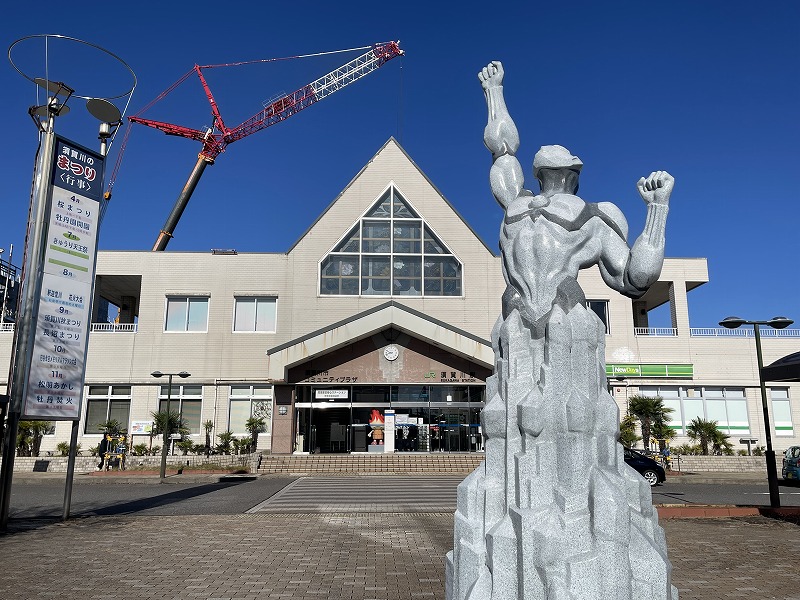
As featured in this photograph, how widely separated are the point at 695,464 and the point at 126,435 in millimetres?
28451

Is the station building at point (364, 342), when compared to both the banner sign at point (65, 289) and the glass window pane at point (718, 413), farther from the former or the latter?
the banner sign at point (65, 289)

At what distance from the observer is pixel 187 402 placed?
31594mm

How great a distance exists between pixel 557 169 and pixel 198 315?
30.0 meters

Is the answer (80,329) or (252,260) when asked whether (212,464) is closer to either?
(252,260)

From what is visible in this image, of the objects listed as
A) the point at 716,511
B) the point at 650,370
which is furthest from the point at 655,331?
the point at 716,511

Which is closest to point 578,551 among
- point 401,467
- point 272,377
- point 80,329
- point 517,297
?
point 517,297

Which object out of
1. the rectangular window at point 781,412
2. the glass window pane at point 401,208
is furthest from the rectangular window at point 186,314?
the rectangular window at point 781,412

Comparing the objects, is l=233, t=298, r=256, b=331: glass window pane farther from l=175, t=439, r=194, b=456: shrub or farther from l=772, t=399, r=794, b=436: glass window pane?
l=772, t=399, r=794, b=436: glass window pane

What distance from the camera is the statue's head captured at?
5.55 meters

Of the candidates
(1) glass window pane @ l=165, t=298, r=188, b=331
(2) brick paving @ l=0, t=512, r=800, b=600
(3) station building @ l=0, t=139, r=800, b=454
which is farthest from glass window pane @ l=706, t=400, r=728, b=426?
(1) glass window pane @ l=165, t=298, r=188, b=331

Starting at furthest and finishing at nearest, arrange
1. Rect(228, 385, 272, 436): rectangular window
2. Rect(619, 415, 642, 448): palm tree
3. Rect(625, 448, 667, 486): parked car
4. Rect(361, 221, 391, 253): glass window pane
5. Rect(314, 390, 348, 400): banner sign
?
Rect(361, 221, 391, 253): glass window pane → Rect(228, 385, 272, 436): rectangular window → Rect(314, 390, 348, 400): banner sign → Rect(619, 415, 642, 448): palm tree → Rect(625, 448, 667, 486): parked car

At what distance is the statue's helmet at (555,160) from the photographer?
5543 millimetres

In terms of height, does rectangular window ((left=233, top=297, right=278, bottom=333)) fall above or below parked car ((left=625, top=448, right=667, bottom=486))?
above

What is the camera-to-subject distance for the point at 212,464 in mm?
27000
